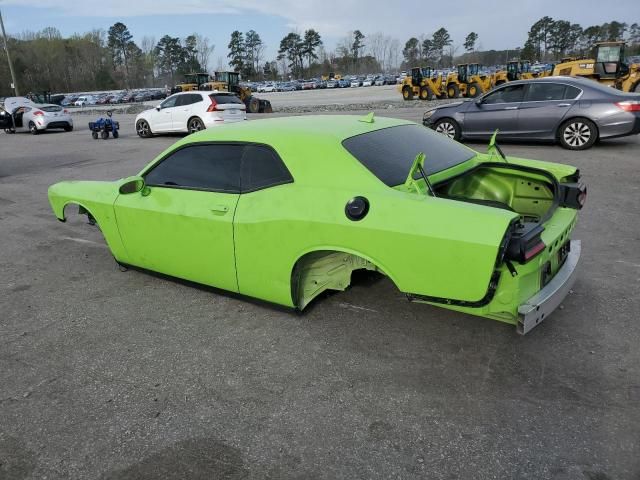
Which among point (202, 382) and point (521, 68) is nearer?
point (202, 382)

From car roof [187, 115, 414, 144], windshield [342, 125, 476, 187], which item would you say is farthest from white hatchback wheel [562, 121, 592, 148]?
car roof [187, 115, 414, 144]

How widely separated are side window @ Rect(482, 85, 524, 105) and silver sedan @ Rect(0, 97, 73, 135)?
1840 cm

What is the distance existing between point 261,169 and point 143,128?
1568 cm

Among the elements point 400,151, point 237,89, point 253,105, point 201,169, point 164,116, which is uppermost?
point 237,89

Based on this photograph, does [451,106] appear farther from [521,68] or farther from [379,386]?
[521,68]

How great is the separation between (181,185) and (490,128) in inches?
360

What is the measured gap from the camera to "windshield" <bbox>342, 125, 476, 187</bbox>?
127 inches

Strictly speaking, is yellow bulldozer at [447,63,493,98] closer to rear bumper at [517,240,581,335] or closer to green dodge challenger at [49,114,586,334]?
green dodge challenger at [49,114,586,334]

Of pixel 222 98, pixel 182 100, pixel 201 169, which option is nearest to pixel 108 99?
pixel 182 100

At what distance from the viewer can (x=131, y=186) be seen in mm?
4039

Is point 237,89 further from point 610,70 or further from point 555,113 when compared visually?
point 555,113

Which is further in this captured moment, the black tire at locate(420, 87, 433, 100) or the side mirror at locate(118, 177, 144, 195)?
the black tire at locate(420, 87, 433, 100)

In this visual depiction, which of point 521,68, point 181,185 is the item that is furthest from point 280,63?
point 181,185

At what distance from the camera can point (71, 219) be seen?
694 cm
